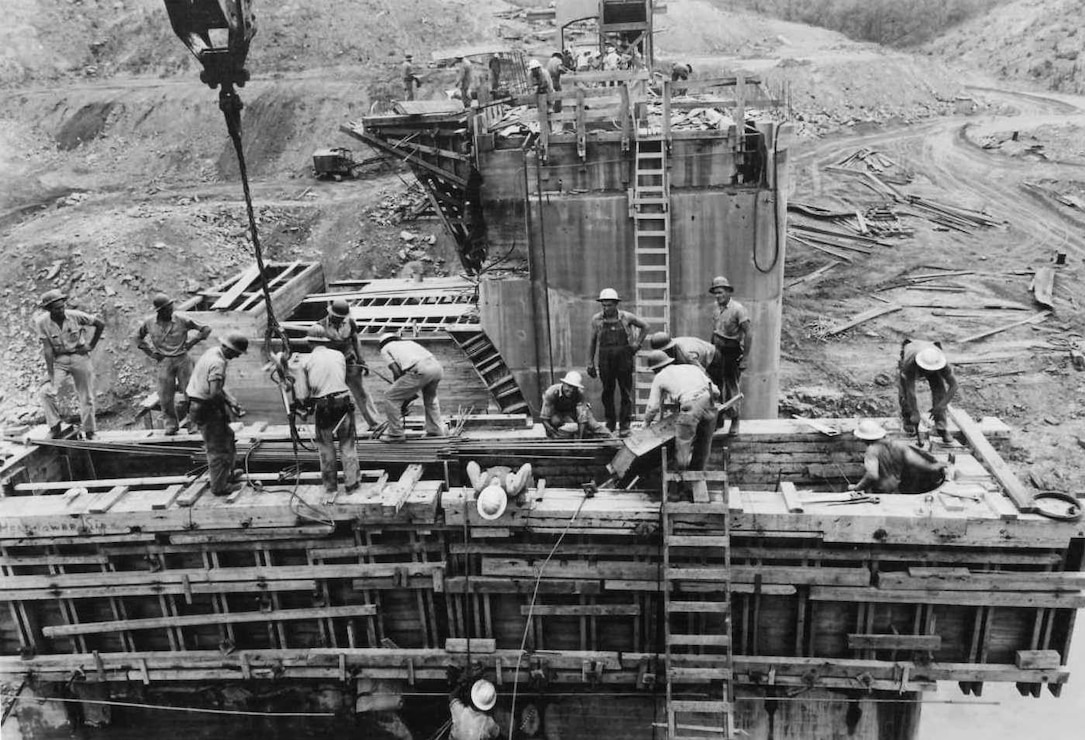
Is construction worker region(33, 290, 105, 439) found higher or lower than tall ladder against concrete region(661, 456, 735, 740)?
higher

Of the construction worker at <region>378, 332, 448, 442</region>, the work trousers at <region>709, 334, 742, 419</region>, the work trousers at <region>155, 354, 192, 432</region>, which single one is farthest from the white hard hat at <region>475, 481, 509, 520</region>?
the work trousers at <region>155, 354, 192, 432</region>

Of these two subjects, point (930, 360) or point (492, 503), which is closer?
point (492, 503)

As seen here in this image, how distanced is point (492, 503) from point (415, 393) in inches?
93.7

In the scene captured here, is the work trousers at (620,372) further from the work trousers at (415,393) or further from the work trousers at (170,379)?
the work trousers at (170,379)

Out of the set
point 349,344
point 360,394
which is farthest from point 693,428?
point 360,394

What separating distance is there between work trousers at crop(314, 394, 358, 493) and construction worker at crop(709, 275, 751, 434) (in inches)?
182

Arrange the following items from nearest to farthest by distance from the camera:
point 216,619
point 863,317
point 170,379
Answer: point 216,619, point 170,379, point 863,317

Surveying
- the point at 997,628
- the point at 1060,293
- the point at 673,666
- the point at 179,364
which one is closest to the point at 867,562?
the point at 997,628

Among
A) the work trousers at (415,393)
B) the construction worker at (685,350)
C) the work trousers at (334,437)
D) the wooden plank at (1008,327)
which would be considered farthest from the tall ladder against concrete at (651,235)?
the wooden plank at (1008,327)

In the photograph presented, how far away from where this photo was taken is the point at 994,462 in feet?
29.3

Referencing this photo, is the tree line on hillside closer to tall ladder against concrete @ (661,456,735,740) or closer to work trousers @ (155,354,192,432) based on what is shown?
work trousers @ (155,354,192,432)

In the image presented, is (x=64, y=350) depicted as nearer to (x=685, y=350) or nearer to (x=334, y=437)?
(x=334, y=437)

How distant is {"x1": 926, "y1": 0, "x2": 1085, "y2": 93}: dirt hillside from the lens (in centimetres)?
4138

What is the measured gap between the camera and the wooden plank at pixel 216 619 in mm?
8969
